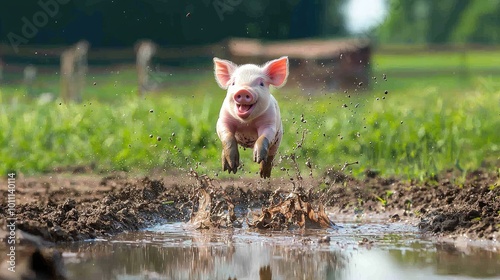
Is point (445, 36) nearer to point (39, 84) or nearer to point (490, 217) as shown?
point (39, 84)

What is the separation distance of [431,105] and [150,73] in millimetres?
12472

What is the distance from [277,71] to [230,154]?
3.51 ft

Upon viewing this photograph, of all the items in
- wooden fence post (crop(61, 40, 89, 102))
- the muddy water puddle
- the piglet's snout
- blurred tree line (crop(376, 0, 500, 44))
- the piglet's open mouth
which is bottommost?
the muddy water puddle

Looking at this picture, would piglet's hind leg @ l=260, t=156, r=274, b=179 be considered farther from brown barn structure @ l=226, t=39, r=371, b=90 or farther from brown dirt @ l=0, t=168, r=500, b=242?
brown barn structure @ l=226, t=39, r=371, b=90

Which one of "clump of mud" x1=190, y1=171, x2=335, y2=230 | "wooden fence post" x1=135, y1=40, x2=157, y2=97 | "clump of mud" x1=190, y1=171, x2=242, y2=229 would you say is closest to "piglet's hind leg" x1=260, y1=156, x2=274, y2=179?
"clump of mud" x1=190, y1=171, x2=335, y2=230

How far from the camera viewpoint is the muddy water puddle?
712cm

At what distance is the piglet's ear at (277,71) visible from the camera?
31.0ft

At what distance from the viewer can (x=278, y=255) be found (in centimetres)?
794
